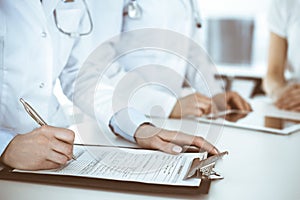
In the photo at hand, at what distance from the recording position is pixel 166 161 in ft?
3.11

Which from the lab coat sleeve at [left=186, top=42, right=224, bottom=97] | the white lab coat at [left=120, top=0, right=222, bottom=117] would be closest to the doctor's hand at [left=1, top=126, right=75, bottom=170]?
the white lab coat at [left=120, top=0, right=222, bottom=117]

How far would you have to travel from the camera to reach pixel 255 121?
4.51 feet

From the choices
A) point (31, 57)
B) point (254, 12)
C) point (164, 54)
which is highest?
point (31, 57)

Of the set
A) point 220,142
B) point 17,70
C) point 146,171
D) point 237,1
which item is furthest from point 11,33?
point 237,1

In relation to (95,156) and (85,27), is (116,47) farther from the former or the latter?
(95,156)

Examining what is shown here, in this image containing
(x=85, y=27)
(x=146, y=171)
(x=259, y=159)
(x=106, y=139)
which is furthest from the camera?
(x=85, y=27)

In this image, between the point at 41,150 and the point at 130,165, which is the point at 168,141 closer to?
the point at 130,165

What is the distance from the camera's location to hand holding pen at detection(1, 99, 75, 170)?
0.87 m

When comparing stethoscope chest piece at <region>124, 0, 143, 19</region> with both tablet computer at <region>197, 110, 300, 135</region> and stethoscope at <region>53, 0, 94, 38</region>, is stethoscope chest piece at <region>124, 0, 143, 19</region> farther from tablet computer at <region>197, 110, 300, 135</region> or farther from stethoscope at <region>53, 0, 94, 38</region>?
tablet computer at <region>197, 110, 300, 135</region>

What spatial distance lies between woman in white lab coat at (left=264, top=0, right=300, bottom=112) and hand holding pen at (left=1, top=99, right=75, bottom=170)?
46.5 inches

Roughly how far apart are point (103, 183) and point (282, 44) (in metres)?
1.43

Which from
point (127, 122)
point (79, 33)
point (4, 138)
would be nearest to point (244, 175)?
point (127, 122)

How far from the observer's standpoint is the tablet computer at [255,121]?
1287 millimetres

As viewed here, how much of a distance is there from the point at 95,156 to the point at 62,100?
1.20ft
